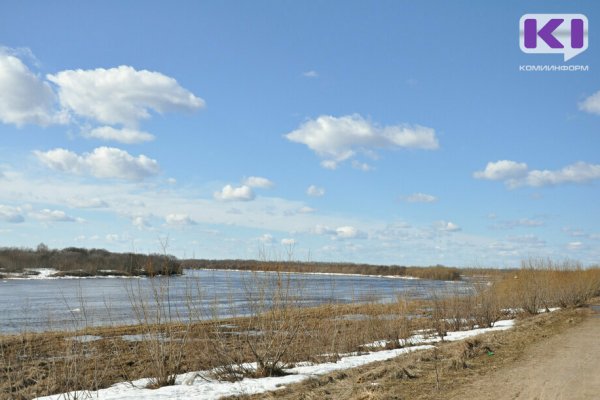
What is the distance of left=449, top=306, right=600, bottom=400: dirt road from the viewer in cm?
797

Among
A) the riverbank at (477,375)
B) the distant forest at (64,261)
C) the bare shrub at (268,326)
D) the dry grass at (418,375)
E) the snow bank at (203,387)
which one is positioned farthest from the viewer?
the distant forest at (64,261)

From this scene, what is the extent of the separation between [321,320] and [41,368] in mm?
7359

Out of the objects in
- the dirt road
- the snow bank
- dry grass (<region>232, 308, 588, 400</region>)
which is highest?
the dirt road

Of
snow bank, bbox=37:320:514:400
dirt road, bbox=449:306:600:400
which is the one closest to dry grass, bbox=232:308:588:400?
dirt road, bbox=449:306:600:400

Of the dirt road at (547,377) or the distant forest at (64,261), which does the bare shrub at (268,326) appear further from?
the distant forest at (64,261)

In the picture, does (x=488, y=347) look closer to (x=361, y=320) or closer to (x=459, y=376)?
(x=459, y=376)

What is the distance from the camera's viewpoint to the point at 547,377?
30.1 ft

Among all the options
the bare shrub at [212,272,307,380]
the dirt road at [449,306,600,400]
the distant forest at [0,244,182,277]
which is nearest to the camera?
the dirt road at [449,306,600,400]

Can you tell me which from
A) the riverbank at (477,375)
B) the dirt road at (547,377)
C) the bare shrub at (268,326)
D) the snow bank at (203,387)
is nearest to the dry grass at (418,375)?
the riverbank at (477,375)

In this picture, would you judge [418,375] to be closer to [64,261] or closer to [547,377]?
[547,377]

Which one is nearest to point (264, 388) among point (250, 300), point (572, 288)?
point (250, 300)

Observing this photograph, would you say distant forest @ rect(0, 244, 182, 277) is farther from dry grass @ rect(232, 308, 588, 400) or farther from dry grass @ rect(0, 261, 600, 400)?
dry grass @ rect(232, 308, 588, 400)

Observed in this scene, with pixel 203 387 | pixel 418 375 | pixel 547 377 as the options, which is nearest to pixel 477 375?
pixel 418 375

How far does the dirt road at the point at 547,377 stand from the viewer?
314 inches
